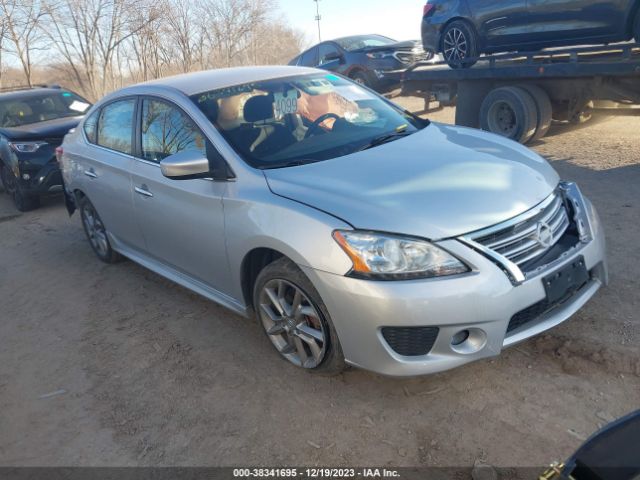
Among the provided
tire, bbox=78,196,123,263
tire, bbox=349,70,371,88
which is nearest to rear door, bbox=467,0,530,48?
tire, bbox=349,70,371,88

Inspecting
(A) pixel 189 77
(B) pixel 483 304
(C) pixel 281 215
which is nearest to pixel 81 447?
(C) pixel 281 215

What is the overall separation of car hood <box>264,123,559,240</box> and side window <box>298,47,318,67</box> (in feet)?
37.8

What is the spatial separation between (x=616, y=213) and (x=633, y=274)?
145 centimetres

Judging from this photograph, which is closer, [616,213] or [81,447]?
[81,447]

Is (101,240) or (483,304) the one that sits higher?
(483,304)

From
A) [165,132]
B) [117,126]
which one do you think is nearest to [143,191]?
[165,132]

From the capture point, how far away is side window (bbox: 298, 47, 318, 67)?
14.4 m

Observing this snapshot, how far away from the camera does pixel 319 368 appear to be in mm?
3102

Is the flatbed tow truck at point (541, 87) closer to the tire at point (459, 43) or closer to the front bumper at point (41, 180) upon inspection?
the tire at point (459, 43)

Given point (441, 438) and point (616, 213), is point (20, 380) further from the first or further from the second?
point (616, 213)

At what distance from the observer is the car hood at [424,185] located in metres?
2.71

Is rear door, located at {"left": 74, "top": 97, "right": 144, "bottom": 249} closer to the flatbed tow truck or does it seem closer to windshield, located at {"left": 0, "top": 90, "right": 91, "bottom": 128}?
windshield, located at {"left": 0, "top": 90, "right": 91, "bottom": 128}

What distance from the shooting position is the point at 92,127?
512 cm

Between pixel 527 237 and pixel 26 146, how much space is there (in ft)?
23.9
